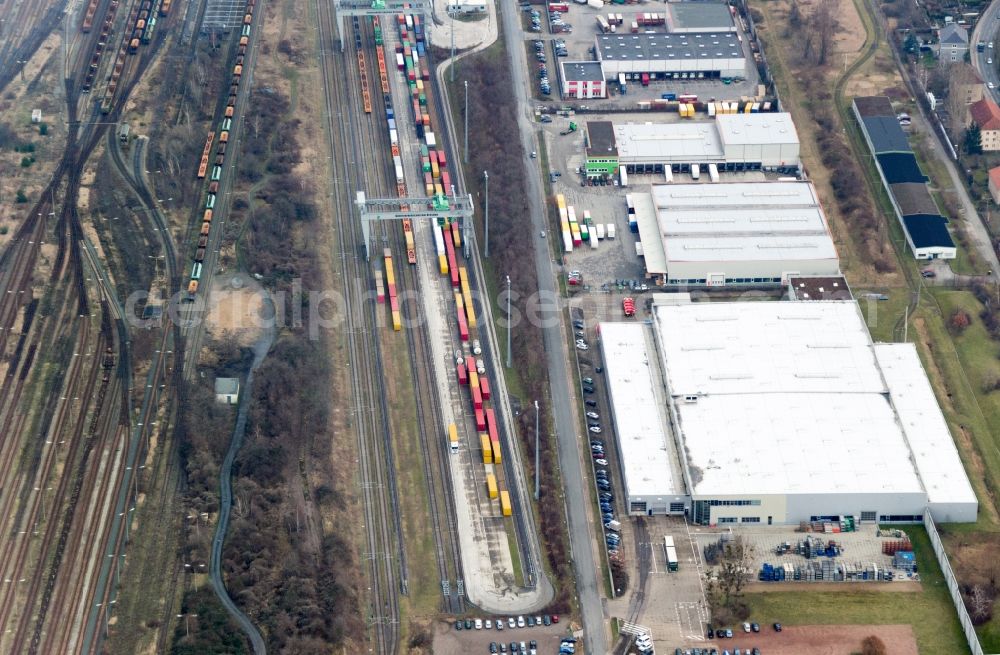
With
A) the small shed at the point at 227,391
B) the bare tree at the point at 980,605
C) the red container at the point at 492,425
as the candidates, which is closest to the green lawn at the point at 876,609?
the bare tree at the point at 980,605

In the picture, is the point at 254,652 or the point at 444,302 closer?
the point at 254,652

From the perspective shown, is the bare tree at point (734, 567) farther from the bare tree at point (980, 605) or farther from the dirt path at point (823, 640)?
the bare tree at point (980, 605)

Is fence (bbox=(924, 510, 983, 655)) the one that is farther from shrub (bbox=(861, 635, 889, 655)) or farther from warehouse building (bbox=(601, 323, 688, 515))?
warehouse building (bbox=(601, 323, 688, 515))

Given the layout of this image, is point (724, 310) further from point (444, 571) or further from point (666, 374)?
point (444, 571)

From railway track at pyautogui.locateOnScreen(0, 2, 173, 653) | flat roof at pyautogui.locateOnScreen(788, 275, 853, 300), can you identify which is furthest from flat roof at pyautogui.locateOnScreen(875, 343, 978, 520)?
railway track at pyautogui.locateOnScreen(0, 2, 173, 653)

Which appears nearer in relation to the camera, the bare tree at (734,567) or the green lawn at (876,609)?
the green lawn at (876,609)

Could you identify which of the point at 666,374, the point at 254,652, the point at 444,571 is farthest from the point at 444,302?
the point at 254,652
